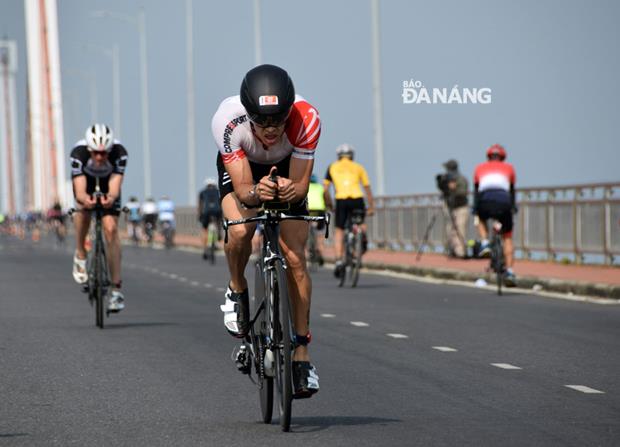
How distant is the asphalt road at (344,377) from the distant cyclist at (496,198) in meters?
0.98

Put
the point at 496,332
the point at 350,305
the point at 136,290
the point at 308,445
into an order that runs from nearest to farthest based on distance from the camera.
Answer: the point at 308,445 → the point at 496,332 → the point at 350,305 → the point at 136,290

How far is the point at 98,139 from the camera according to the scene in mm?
13820

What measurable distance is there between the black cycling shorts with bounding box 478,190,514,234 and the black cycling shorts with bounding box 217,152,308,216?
10.9 m

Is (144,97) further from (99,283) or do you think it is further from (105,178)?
(99,283)

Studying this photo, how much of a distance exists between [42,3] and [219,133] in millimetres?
166453

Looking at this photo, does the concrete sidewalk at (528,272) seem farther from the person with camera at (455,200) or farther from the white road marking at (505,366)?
the white road marking at (505,366)

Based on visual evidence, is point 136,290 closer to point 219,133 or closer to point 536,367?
point 536,367

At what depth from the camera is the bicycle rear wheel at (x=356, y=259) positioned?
69.1ft

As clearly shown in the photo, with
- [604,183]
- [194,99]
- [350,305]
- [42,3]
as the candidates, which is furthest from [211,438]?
[42,3]

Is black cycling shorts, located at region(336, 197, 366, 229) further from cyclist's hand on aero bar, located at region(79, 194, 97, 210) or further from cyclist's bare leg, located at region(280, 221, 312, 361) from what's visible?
cyclist's bare leg, located at region(280, 221, 312, 361)

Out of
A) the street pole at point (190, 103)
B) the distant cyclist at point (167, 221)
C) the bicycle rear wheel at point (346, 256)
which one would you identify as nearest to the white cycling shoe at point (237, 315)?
the bicycle rear wheel at point (346, 256)

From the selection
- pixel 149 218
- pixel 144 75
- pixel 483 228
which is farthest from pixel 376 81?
pixel 144 75

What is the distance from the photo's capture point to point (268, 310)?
773cm

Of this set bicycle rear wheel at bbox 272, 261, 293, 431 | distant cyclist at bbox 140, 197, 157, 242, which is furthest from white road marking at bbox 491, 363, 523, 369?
distant cyclist at bbox 140, 197, 157, 242
